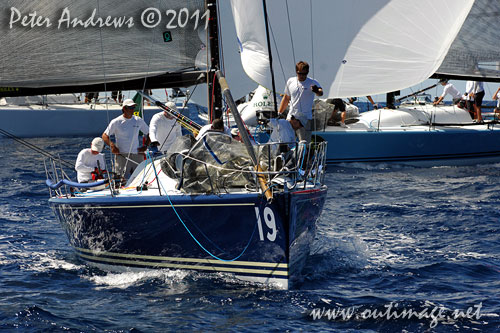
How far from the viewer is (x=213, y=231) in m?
7.14

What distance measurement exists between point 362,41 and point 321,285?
836 centimetres

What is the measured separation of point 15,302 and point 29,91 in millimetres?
3578

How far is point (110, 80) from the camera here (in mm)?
9547

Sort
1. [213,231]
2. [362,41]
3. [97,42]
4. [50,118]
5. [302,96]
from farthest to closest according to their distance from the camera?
[50,118], [362,41], [97,42], [302,96], [213,231]

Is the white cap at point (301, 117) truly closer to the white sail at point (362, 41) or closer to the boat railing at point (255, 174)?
the boat railing at point (255, 174)

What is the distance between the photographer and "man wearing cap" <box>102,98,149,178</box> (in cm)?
913

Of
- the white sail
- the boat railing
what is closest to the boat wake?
the boat railing

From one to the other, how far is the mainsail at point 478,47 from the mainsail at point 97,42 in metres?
9.97

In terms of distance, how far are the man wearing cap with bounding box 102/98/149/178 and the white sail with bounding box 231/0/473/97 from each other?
203 inches

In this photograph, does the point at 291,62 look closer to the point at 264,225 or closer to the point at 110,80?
the point at 110,80

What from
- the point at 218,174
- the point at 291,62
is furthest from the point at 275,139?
the point at 291,62

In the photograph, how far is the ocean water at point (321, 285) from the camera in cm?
614

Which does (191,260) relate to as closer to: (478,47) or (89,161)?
(89,161)

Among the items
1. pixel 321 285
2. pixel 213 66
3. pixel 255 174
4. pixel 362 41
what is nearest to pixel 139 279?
pixel 255 174
